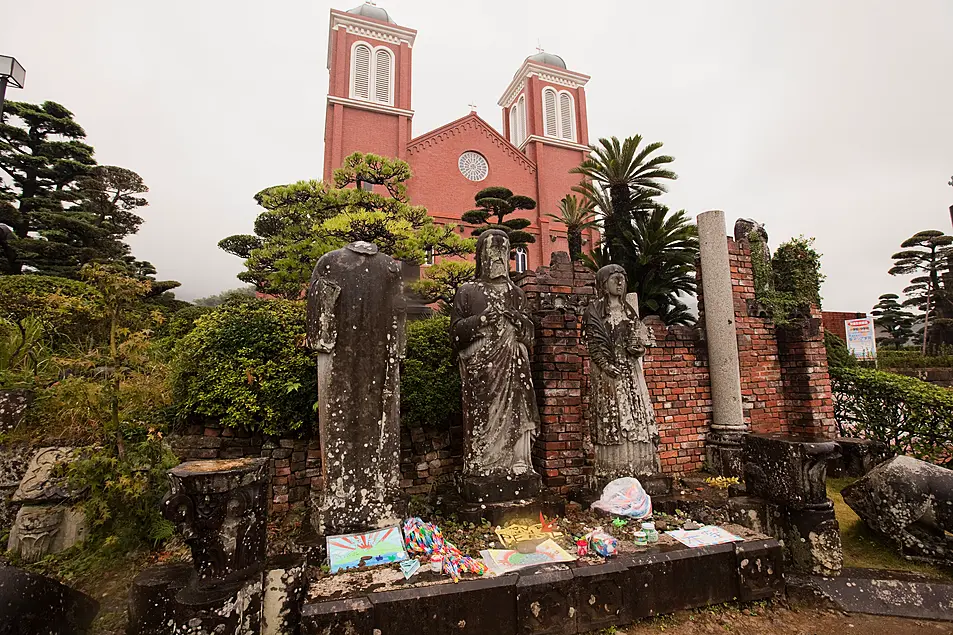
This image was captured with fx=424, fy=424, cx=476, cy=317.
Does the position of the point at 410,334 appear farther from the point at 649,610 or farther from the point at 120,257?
the point at 120,257

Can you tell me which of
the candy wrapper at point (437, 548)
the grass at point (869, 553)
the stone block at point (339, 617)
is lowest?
the grass at point (869, 553)

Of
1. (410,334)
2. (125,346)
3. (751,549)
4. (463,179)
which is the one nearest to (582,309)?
(410,334)

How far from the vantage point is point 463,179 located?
81.2ft

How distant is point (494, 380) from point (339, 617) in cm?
214

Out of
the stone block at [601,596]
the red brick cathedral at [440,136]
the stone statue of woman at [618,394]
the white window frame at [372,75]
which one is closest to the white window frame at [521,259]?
the red brick cathedral at [440,136]

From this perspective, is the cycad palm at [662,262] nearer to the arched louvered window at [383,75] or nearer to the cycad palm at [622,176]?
the cycad palm at [622,176]

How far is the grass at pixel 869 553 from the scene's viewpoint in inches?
149

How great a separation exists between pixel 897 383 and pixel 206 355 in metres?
9.11

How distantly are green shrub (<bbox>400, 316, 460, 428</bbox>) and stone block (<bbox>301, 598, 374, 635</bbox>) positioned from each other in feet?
7.91

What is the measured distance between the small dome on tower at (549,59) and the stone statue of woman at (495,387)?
31111 millimetres

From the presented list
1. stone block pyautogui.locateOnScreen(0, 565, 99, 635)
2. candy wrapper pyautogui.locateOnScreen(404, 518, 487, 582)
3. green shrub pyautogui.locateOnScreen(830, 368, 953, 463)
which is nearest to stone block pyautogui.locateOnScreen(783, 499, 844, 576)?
candy wrapper pyautogui.locateOnScreen(404, 518, 487, 582)

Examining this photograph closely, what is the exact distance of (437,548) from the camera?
3082 mm

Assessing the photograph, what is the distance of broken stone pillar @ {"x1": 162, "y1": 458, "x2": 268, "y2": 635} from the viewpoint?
2.41m

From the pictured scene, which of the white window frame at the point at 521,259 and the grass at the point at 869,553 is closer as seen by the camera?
the grass at the point at 869,553
